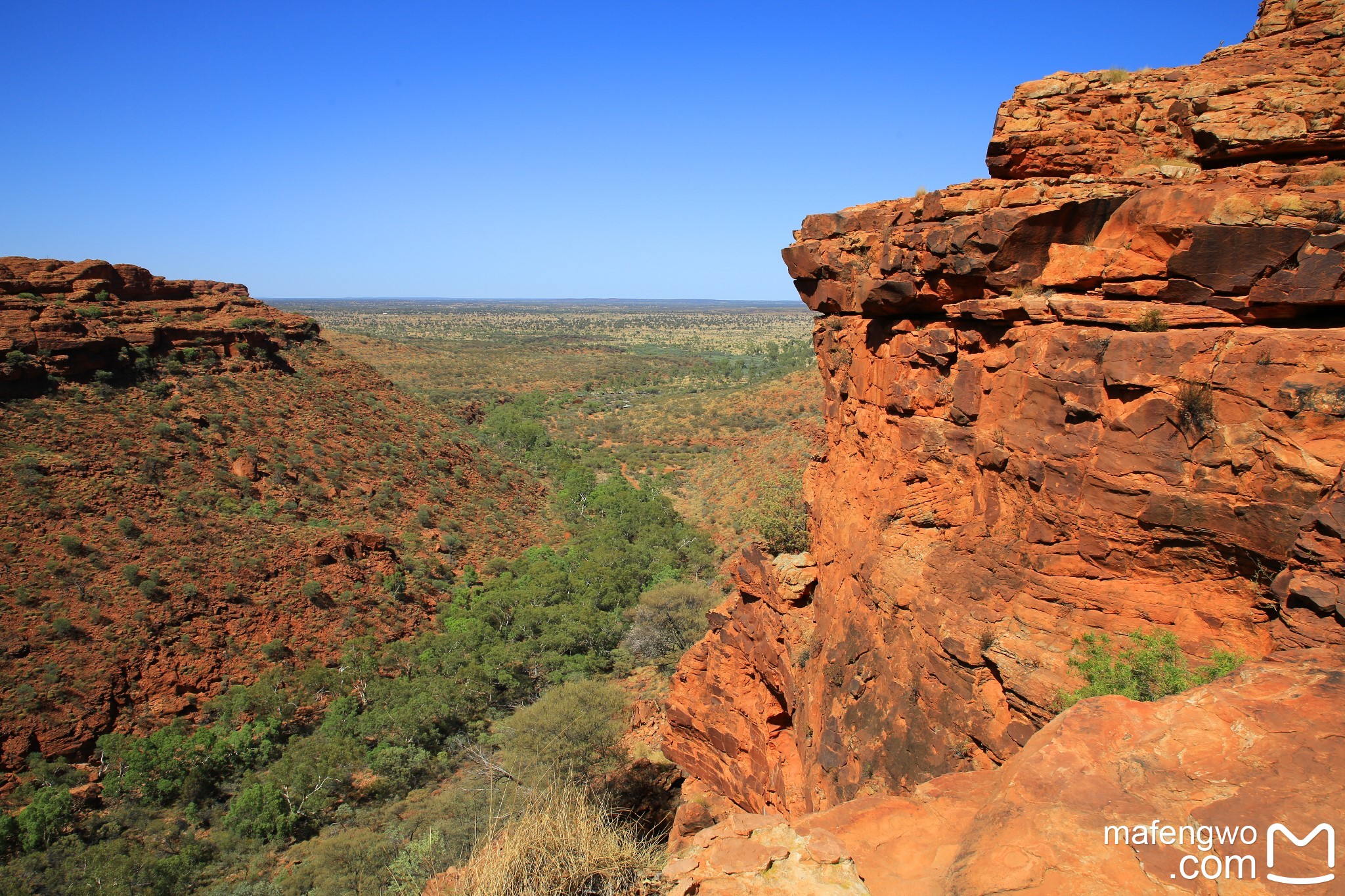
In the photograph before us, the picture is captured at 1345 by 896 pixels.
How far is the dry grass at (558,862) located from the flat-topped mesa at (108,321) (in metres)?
32.7

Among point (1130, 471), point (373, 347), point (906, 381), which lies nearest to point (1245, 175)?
point (1130, 471)

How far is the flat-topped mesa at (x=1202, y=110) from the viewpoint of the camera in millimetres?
7785

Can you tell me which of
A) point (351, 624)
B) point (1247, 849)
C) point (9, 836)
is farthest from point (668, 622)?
point (1247, 849)

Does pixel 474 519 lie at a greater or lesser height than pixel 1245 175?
lesser

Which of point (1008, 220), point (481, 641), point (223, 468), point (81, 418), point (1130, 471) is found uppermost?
point (1008, 220)

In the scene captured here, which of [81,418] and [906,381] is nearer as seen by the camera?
[906,381]

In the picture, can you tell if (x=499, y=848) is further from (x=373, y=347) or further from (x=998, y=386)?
(x=373, y=347)

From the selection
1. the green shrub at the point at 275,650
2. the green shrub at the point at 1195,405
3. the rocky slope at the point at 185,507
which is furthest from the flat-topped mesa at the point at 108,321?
the green shrub at the point at 1195,405

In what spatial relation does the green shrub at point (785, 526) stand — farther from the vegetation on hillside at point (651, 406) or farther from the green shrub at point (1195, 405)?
the green shrub at point (1195, 405)

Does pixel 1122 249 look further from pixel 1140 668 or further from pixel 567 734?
pixel 567 734

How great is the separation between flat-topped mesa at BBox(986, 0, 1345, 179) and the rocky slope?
26.0 m

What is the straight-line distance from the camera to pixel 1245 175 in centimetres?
763

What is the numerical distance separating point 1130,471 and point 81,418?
3626 cm

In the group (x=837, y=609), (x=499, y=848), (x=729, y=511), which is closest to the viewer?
(x=499, y=848)
